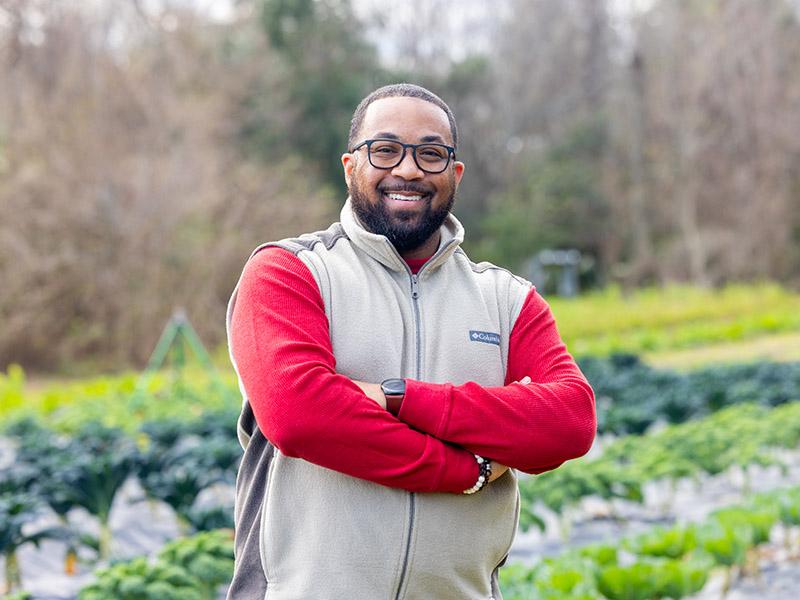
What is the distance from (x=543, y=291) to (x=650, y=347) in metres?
13.4

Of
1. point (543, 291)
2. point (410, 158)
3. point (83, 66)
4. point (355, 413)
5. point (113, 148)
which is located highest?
point (83, 66)

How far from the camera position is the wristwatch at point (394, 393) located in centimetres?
194

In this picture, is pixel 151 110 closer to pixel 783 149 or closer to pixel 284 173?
pixel 284 173

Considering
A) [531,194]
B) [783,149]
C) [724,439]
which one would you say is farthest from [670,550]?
[783,149]

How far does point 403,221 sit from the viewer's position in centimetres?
207

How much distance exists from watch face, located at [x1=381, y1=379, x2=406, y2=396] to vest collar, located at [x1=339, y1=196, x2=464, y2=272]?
25 centimetres

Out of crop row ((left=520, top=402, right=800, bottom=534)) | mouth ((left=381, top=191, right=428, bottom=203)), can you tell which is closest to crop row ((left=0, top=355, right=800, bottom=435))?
crop row ((left=520, top=402, right=800, bottom=534))

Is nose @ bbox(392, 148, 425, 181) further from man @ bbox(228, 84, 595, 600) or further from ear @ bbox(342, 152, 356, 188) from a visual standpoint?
ear @ bbox(342, 152, 356, 188)

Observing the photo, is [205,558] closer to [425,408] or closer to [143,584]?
[143,584]

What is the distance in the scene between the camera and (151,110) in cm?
1880

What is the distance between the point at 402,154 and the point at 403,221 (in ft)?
0.43

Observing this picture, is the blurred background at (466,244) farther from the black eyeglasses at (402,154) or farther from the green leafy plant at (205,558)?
the black eyeglasses at (402,154)

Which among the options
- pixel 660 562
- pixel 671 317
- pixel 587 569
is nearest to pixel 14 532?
pixel 587 569

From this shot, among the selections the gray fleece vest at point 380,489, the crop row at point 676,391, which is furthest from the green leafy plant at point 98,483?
the crop row at point 676,391
